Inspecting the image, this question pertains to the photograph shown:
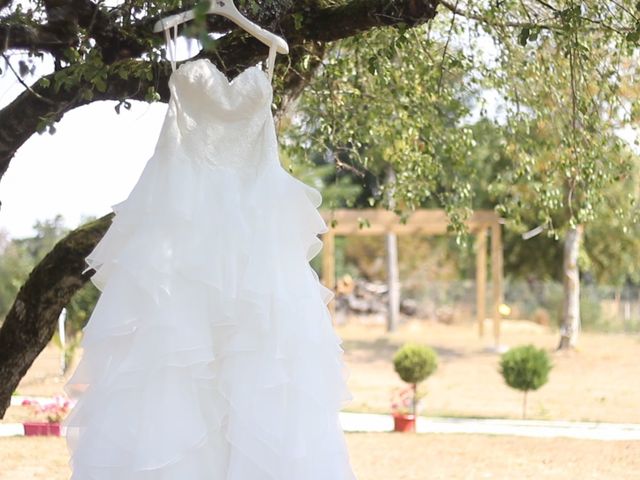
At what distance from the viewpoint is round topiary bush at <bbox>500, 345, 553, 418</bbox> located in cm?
1060

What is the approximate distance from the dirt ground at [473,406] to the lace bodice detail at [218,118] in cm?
233

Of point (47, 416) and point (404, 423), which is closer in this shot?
point (47, 416)

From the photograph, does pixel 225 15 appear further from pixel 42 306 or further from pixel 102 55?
pixel 42 306

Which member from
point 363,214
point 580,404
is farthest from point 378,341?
point 580,404

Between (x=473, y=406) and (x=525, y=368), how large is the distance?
6.19 ft

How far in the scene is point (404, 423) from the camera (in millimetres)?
9562

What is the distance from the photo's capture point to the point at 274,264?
119 inches

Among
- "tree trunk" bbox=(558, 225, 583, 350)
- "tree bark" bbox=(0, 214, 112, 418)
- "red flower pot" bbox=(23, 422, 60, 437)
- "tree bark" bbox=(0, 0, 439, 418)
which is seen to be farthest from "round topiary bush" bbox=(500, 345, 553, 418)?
"tree trunk" bbox=(558, 225, 583, 350)

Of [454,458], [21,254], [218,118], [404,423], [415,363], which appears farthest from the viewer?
[21,254]

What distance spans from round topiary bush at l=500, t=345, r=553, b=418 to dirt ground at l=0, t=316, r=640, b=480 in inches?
27.2

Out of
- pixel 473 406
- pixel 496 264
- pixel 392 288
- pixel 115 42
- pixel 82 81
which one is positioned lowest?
pixel 473 406

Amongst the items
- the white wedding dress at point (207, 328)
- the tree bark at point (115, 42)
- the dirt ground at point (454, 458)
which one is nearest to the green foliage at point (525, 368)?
the dirt ground at point (454, 458)

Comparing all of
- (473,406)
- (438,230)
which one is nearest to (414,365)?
(473,406)

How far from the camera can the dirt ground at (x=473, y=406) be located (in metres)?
7.56
